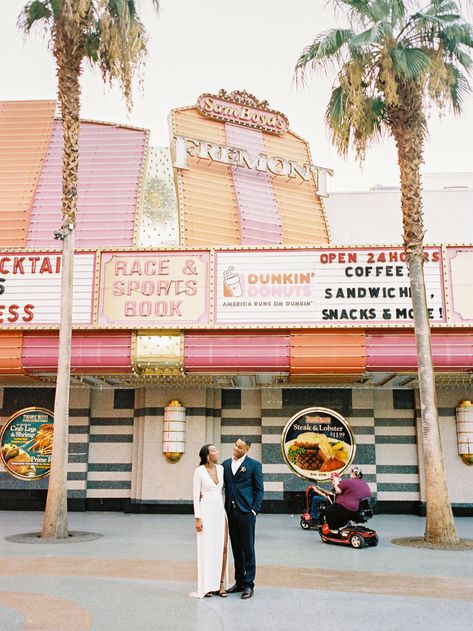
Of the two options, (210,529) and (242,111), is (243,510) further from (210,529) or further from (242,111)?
(242,111)

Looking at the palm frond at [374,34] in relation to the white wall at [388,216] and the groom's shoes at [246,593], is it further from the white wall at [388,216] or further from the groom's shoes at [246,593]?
the groom's shoes at [246,593]

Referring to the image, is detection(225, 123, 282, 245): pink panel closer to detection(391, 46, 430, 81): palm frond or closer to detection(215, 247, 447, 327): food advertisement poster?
detection(215, 247, 447, 327): food advertisement poster

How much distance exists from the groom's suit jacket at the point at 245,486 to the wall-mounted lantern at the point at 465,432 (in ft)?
36.4

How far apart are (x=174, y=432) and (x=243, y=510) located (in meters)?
9.57

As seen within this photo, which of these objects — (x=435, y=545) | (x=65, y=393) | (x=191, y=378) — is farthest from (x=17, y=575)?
(x=191, y=378)

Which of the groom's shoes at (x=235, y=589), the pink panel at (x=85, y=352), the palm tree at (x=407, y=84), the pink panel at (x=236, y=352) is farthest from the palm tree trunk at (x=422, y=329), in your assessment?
the pink panel at (x=85, y=352)

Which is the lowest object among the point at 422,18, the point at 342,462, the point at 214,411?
the point at 342,462

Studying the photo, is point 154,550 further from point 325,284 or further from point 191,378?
point 325,284

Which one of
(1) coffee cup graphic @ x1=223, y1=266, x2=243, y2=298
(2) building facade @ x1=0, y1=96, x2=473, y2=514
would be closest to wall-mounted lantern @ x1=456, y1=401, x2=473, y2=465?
(2) building facade @ x1=0, y1=96, x2=473, y2=514

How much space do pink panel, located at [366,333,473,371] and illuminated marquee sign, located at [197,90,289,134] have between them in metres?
9.12

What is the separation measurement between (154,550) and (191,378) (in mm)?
6136

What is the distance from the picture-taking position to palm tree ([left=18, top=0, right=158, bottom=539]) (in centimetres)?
1259

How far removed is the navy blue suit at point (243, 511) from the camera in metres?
Result: 7.17

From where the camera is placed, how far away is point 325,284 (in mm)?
15023
